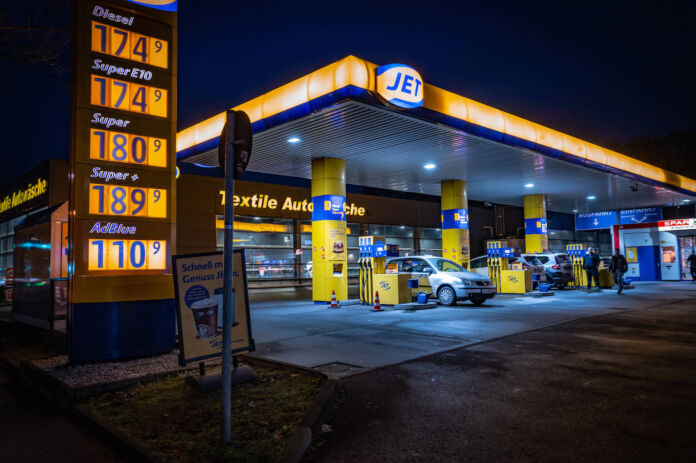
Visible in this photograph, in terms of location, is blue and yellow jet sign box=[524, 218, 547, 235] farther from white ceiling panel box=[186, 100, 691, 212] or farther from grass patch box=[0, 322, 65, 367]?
grass patch box=[0, 322, 65, 367]

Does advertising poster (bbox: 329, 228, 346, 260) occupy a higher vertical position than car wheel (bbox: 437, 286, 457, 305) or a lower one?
higher

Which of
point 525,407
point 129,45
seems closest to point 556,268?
point 525,407

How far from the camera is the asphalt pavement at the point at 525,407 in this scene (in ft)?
12.4

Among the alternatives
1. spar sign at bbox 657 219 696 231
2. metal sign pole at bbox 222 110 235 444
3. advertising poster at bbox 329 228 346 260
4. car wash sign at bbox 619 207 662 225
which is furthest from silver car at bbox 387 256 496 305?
car wash sign at bbox 619 207 662 225

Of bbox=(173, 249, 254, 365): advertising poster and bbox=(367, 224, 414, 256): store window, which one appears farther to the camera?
bbox=(367, 224, 414, 256): store window

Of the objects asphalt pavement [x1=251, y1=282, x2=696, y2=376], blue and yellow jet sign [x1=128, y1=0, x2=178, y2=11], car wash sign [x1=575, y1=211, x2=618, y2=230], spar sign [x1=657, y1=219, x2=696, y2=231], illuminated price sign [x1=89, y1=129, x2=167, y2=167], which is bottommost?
asphalt pavement [x1=251, y1=282, x2=696, y2=376]

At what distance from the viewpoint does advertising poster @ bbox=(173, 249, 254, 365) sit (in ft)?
17.8

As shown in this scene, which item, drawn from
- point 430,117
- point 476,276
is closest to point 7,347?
point 430,117

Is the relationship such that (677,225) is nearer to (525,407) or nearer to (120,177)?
(525,407)

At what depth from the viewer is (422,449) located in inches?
151

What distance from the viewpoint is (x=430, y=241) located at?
128ft

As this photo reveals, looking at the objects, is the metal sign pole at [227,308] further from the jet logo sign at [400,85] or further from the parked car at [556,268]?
the parked car at [556,268]

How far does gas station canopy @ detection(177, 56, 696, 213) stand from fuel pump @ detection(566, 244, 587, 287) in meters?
3.47

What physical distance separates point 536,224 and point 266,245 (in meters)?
16.6
